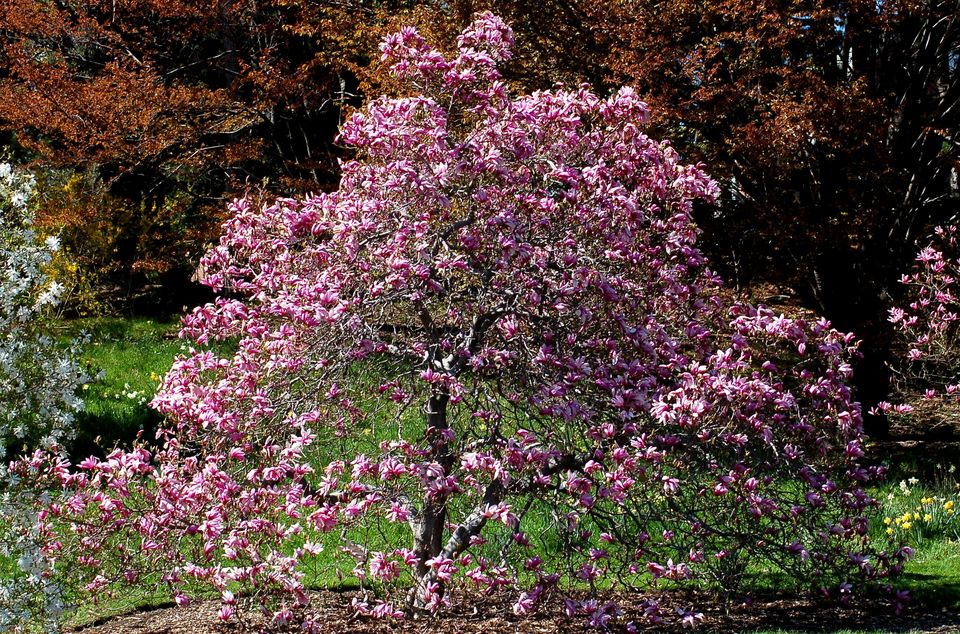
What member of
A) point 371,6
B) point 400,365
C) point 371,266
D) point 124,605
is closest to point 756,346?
point 400,365

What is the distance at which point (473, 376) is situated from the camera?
443 cm

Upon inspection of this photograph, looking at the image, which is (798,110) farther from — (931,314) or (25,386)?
(25,386)

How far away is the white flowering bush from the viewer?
3867mm

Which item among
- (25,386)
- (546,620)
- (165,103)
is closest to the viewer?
(25,386)

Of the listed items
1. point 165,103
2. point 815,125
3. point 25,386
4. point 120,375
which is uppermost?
point 165,103

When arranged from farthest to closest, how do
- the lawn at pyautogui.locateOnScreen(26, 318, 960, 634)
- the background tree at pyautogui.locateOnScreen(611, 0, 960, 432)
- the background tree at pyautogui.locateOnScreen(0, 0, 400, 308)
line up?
the background tree at pyautogui.locateOnScreen(0, 0, 400, 308)
the background tree at pyautogui.locateOnScreen(611, 0, 960, 432)
the lawn at pyautogui.locateOnScreen(26, 318, 960, 634)

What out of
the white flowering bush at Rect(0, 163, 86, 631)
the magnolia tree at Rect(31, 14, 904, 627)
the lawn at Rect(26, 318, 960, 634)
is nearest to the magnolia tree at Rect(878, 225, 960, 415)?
the lawn at Rect(26, 318, 960, 634)

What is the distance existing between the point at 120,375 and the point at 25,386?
20.0ft

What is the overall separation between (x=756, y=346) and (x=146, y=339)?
8140mm

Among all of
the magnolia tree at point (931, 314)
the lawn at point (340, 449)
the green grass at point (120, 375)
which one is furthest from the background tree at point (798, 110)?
the green grass at point (120, 375)

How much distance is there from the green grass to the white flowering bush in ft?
5.17

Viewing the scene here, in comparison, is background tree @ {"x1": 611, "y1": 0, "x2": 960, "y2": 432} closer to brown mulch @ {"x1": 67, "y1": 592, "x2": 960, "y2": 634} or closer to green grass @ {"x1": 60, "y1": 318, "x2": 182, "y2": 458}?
brown mulch @ {"x1": 67, "y1": 592, "x2": 960, "y2": 634}

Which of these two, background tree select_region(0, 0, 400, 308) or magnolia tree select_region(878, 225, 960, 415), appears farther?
background tree select_region(0, 0, 400, 308)

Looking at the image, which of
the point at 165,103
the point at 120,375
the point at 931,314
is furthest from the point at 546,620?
the point at 165,103
